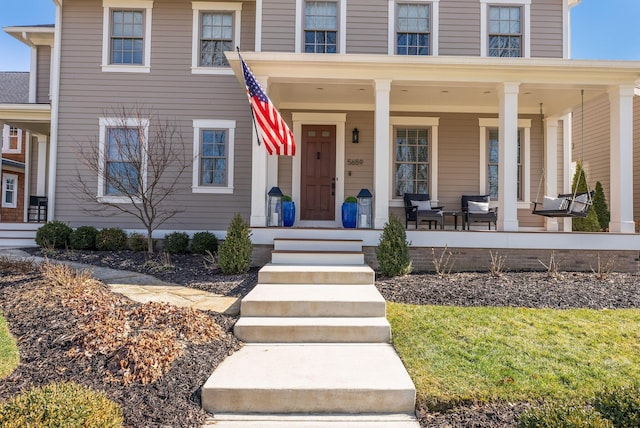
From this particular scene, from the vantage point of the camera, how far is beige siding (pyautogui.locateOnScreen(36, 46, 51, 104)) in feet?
35.9

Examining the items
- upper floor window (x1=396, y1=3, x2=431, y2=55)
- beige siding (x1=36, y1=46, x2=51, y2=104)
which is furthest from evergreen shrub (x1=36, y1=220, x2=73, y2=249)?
upper floor window (x1=396, y1=3, x2=431, y2=55)

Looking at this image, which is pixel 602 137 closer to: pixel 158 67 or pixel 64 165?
pixel 158 67

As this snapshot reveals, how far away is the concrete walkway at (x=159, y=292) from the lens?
15.9 feet

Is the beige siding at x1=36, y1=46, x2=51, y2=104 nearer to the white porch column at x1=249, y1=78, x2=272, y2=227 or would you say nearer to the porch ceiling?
the porch ceiling

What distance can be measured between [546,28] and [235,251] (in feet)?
27.6

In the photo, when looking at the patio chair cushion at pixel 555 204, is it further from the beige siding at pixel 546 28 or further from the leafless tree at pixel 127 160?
the leafless tree at pixel 127 160

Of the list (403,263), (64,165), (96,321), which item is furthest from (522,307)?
(64,165)

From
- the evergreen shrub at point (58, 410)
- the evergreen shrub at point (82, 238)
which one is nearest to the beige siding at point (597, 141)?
the evergreen shrub at point (82, 238)

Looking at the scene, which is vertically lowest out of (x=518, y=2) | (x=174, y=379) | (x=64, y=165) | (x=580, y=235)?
(x=174, y=379)

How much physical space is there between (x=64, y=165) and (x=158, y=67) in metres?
3.07

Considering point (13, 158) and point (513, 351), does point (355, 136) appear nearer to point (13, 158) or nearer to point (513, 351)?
point (513, 351)

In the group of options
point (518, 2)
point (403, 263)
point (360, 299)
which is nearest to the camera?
point (360, 299)

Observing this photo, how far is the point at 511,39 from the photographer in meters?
9.41

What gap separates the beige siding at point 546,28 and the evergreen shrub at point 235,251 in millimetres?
7579
